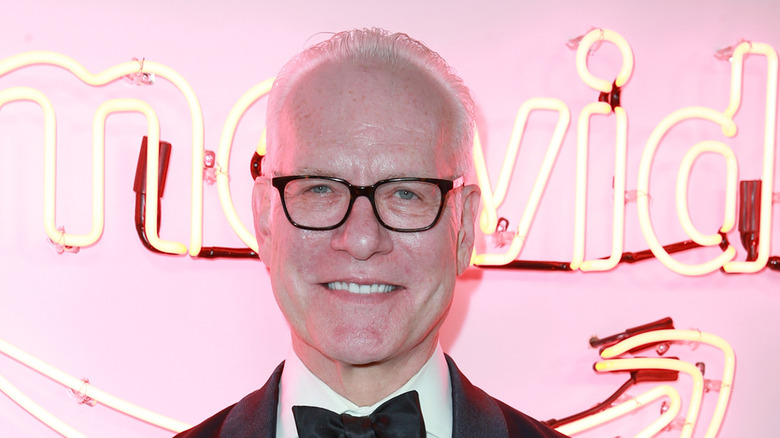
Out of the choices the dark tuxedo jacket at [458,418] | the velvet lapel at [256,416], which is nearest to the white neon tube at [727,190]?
the dark tuxedo jacket at [458,418]

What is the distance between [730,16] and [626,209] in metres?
0.77

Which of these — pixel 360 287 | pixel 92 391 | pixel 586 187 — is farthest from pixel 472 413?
pixel 92 391

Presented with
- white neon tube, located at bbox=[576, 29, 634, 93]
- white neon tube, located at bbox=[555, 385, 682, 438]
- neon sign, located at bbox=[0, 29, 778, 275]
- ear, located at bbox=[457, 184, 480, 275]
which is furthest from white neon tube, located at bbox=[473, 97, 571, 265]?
ear, located at bbox=[457, 184, 480, 275]

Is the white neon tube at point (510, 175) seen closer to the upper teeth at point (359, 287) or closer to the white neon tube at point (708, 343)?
the white neon tube at point (708, 343)

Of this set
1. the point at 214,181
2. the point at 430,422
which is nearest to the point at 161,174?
the point at 214,181

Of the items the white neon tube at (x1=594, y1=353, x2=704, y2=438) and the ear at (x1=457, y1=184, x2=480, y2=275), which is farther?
the white neon tube at (x1=594, y1=353, x2=704, y2=438)

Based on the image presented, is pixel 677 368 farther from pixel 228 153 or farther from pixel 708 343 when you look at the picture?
pixel 228 153

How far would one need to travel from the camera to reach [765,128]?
8.26ft

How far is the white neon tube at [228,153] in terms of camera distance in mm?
2143

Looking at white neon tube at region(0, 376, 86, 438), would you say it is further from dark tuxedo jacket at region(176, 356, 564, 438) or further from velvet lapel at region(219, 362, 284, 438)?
velvet lapel at region(219, 362, 284, 438)

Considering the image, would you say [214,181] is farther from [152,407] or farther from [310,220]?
[310,220]

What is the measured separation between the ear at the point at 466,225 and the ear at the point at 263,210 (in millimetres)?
381

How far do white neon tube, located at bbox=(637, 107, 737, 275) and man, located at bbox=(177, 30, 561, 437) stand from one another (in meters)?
1.04

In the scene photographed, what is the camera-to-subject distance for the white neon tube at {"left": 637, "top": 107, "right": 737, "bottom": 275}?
7.75 ft
